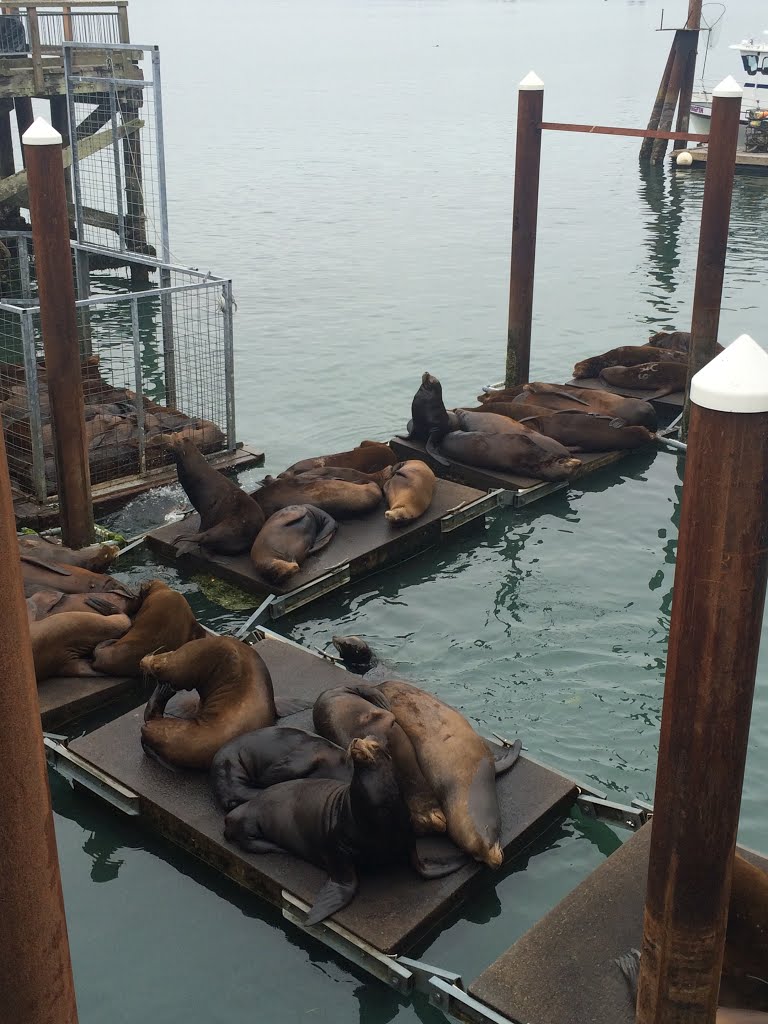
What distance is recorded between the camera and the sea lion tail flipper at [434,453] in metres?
10.3

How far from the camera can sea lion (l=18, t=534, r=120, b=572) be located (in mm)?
7895

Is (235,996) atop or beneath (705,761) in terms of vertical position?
beneath

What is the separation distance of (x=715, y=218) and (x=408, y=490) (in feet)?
12.2

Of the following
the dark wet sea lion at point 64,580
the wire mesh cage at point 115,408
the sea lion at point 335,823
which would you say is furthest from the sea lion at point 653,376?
the sea lion at point 335,823

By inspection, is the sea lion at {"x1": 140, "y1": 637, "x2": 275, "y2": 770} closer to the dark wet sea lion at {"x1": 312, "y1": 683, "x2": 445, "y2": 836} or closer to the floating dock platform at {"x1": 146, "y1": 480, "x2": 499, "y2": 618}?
the dark wet sea lion at {"x1": 312, "y1": 683, "x2": 445, "y2": 836}

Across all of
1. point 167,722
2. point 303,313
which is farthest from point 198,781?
point 303,313

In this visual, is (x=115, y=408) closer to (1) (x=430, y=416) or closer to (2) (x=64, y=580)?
(1) (x=430, y=416)

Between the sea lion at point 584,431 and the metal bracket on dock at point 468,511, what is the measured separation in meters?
1.28

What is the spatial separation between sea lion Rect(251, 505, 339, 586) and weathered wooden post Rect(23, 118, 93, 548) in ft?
4.38

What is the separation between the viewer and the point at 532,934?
4.83 meters

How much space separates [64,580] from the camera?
757 centimetres

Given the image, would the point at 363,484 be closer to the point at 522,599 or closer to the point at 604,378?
the point at 522,599

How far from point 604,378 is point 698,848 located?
9576mm

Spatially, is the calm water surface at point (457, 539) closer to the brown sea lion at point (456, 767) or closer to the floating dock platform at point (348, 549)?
the floating dock platform at point (348, 549)
